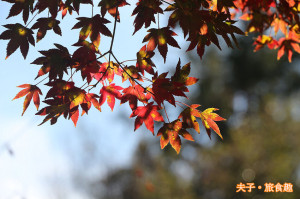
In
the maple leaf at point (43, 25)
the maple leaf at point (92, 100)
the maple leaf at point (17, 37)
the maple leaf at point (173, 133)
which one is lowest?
the maple leaf at point (173, 133)

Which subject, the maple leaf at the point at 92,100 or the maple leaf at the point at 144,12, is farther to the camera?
the maple leaf at the point at 92,100

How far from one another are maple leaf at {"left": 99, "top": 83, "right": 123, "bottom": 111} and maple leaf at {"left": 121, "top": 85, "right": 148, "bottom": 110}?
0.19 ft

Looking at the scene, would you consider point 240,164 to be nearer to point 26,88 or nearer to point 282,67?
point 282,67

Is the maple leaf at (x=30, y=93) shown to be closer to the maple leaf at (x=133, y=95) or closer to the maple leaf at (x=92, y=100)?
the maple leaf at (x=92, y=100)

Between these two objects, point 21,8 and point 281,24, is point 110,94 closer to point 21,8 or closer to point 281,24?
point 21,8

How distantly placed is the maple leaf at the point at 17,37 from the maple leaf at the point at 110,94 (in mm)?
380

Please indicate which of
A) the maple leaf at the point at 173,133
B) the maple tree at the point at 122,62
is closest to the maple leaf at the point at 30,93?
the maple tree at the point at 122,62

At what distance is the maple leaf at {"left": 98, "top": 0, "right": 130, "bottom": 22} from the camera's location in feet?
3.72

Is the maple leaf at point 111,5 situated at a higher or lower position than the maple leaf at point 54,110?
higher

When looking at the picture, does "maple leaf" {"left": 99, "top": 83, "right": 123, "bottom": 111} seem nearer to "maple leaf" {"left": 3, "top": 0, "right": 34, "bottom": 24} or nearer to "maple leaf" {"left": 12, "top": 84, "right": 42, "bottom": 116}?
"maple leaf" {"left": 12, "top": 84, "right": 42, "bottom": 116}

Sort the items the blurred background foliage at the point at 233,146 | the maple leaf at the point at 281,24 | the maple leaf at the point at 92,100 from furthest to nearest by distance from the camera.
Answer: the blurred background foliage at the point at 233,146
the maple leaf at the point at 281,24
the maple leaf at the point at 92,100

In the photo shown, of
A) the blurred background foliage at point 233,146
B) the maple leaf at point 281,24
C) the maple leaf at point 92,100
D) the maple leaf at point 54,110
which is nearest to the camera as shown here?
the maple leaf at point 54,110

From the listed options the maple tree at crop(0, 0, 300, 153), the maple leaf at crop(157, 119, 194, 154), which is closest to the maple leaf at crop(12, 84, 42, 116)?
the maple tree at crop(0, 0, 300, 153)

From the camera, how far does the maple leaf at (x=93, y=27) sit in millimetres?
1178
